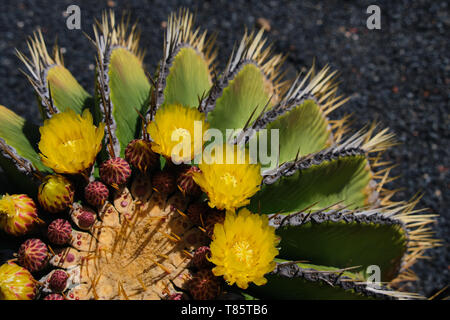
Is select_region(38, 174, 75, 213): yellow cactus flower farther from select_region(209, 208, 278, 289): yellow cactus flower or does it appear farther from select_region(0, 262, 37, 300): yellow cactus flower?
select_region(209, 208, 278, 289): yellow cactus flower

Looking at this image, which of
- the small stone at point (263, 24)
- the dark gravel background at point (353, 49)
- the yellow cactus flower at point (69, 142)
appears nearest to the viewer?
the yellow cactus flower at point (69, 142)

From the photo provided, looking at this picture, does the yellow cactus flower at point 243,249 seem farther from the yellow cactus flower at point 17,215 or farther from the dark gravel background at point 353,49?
the dark gravel background at point 353,49

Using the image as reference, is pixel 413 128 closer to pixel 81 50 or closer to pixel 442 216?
pixel 442 216

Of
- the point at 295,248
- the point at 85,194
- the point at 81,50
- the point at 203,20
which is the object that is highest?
the point at 203,20

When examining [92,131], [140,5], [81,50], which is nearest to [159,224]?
[92,131]

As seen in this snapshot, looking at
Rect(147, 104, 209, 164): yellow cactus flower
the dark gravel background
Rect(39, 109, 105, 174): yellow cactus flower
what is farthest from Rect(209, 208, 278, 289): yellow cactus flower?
the dark gravel background

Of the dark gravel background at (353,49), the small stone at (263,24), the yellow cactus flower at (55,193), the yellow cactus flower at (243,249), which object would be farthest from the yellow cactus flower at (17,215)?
the small stone at (263,24)

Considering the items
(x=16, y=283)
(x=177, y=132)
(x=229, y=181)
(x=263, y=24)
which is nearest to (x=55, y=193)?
(x=16, y=283)
